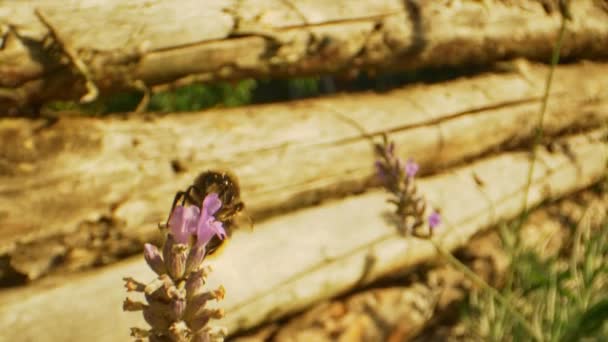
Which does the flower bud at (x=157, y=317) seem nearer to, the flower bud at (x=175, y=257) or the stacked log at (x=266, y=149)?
the flower bud at (x=175, y=257)

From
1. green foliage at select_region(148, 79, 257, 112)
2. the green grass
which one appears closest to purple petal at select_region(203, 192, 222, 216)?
the green grass

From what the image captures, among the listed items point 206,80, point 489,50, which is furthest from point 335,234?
point 489,50

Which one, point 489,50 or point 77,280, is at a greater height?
point 489,50

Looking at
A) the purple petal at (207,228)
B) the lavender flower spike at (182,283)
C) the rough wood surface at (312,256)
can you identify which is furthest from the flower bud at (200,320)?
the rough wood surface at (312,256)

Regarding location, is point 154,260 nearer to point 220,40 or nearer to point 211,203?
point 211,203

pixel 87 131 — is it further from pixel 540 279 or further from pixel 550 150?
pixel 550 150
